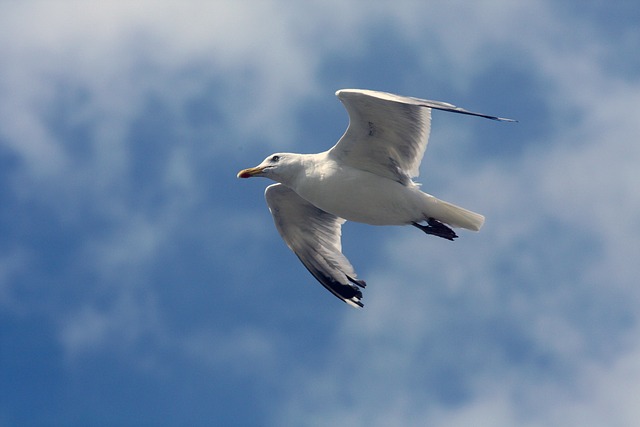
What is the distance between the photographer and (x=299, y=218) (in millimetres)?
12570

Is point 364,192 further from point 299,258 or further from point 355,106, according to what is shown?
point 299,258

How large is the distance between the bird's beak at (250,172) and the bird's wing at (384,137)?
99cm

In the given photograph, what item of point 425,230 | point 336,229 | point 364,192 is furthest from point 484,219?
point 336,229

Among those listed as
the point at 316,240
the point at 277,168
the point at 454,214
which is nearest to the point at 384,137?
the point at 454,214

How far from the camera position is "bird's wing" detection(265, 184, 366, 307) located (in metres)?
12.4

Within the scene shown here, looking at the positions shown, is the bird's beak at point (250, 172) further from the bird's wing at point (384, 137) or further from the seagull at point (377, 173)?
the bird's wing at point (384, 137)

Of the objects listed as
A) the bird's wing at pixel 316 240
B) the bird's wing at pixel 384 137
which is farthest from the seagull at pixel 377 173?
the bird's wing at pixel 316 240

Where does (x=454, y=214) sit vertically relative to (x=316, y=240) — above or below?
below

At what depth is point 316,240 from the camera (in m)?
12.6

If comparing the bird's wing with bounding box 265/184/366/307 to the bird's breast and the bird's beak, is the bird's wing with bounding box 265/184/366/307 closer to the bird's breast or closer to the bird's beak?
the bird's beak

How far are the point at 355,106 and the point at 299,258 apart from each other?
8.80 ft

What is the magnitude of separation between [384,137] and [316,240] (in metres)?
2.14

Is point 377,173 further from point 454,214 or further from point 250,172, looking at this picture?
point 250,172

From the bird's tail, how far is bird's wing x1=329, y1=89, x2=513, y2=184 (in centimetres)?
44
